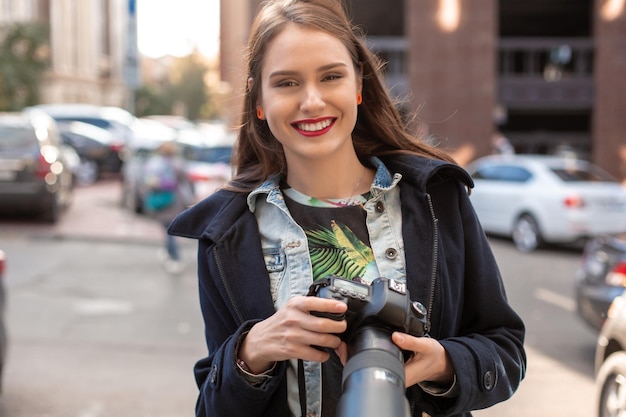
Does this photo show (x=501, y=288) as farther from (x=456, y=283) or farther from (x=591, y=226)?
(x=591, y=226)

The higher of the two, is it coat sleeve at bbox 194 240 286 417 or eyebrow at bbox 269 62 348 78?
eyebrow at bbox 269 62 348 78

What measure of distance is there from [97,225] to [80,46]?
49.5 metres

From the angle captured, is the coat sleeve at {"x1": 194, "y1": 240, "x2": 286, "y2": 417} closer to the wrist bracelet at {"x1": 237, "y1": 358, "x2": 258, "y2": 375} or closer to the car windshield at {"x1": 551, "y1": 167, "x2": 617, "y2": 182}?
the wrist bracelet at {"x1": 237, "y1": 358, "x2": 258, "y2": 375}

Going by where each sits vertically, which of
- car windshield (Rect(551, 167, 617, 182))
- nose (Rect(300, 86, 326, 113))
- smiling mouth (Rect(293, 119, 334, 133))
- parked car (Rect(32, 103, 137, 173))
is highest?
nose (Rect(300, 86, 326, 113))

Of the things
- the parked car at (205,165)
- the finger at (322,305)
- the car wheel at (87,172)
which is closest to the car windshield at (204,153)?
the parked car at (205,165)

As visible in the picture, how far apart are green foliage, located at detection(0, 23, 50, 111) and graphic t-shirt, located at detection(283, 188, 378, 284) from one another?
3750cm

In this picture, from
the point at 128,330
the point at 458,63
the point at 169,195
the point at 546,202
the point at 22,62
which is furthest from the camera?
the point at 22,62

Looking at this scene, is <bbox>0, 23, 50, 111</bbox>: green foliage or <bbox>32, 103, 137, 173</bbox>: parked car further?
<bbox>0, 23, 50, 111</bbox>: green foliage

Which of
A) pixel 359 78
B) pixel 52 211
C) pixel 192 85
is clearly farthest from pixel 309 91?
pixel 192 85

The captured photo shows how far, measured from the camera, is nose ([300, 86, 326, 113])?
5.83 ft

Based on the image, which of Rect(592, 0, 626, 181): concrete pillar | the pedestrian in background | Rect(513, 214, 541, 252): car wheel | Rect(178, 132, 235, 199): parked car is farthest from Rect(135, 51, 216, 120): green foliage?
the pedestrian in background

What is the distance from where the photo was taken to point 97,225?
14.7 m

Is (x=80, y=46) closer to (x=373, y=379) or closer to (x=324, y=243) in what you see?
(x=324, y=243)

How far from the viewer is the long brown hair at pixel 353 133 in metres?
1.91
